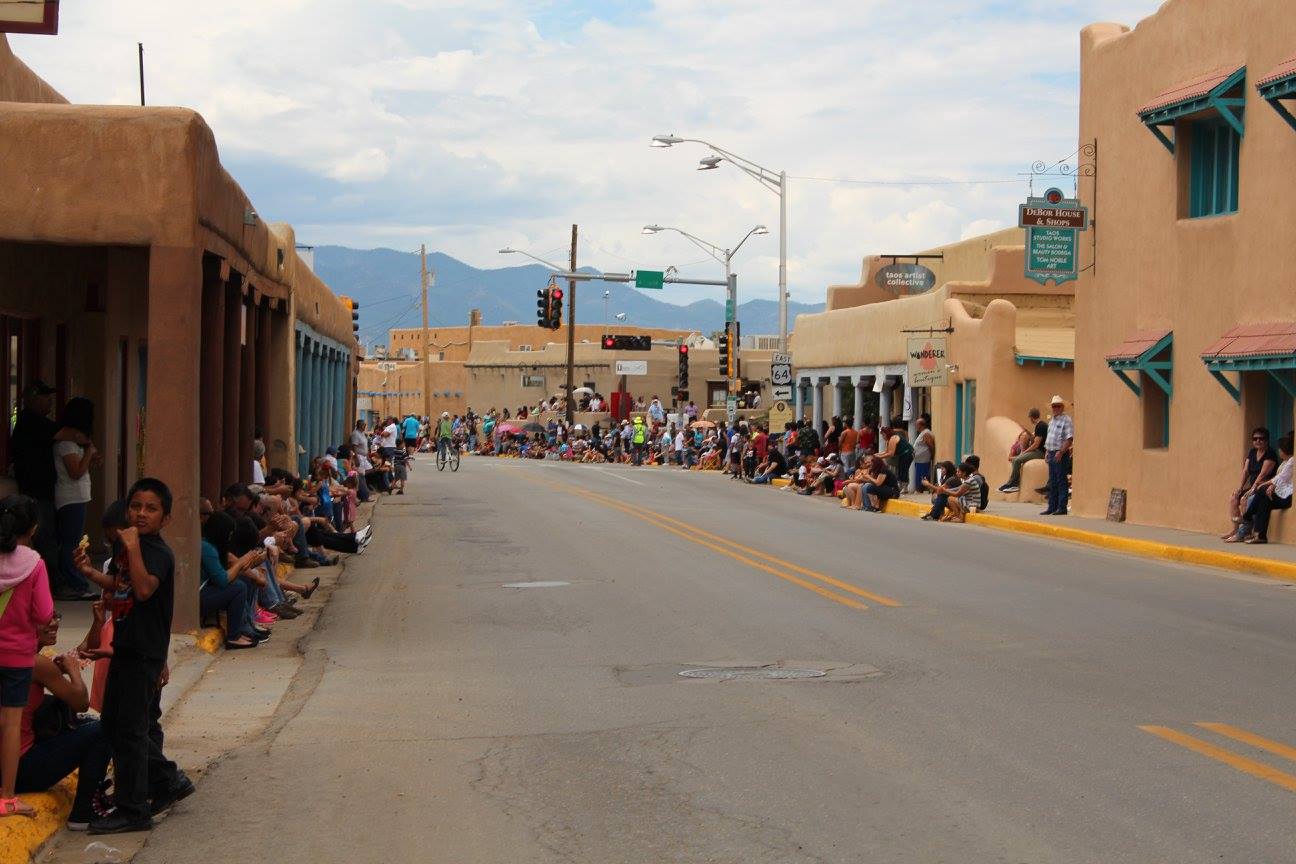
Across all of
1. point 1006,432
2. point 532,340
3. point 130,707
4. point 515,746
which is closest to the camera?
point 130,707

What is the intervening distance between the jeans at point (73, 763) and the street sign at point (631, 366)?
7469 centimetres

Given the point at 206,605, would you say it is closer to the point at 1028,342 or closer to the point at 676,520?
the point at 676,520

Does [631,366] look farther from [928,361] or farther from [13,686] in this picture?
[13,686]

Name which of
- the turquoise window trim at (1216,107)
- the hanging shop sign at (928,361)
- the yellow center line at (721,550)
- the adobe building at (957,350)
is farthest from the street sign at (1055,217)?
the hanging shop sign at (928,361)

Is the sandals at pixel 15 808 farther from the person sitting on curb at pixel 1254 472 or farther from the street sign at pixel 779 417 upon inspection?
the street sign at pixel 779 417

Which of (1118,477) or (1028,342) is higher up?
(1028,342)

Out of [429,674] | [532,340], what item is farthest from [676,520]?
[532,340]

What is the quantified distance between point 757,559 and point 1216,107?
391 inches

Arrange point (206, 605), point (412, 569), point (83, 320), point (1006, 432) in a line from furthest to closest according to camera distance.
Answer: point (1006, 432), point (412, 569), point (83, 320), point (206, 605)

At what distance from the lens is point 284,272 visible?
2239cm

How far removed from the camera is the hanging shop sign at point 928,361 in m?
37.3

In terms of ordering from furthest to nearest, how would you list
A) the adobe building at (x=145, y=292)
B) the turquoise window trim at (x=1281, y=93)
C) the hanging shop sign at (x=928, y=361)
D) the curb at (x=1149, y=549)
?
the hanging shop sign at (x=928, y=361), the turquoise window trim at (x=1281, y=93), the curb at (x=1149, y=549), the adobe building at (x=145, y=292)

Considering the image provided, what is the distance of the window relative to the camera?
77.9 ft

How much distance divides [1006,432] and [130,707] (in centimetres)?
2863
